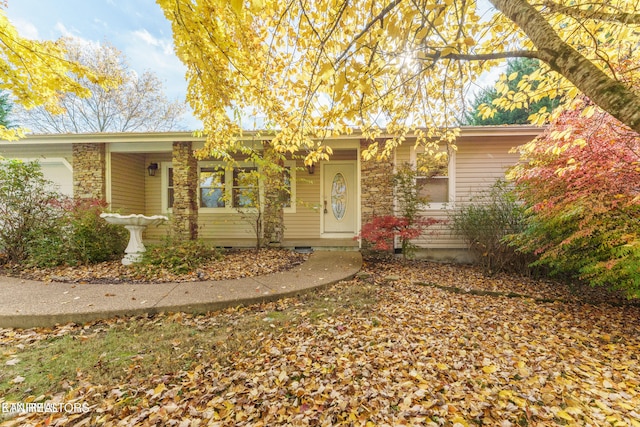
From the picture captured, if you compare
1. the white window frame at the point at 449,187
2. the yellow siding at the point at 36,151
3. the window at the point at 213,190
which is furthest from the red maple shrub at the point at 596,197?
the yellow siding at the point at 36,151

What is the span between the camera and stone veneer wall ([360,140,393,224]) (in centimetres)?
643

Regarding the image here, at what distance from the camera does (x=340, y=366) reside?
87.7 inches

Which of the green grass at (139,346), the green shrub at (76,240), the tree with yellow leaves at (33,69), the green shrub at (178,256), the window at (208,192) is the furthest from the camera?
the window at (208,192)

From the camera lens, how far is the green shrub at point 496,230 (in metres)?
5.31

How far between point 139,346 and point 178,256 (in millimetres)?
2949

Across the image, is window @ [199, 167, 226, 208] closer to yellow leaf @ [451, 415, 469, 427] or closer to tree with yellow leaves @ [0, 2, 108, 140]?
tree with yellow leaves @ [0, 2, 108, 140]

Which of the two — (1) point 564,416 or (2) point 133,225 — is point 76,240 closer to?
(2) point 133,225

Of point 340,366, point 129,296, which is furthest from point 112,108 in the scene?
point 340,366

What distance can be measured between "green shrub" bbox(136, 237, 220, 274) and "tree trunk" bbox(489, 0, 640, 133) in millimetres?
5390

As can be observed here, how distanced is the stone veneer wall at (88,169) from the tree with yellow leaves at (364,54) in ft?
15.1

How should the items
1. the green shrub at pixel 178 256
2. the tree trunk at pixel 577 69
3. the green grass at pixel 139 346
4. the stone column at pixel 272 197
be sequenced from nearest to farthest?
the tree trunk at pixel 577 69 < the green grass at pixel 139 346 < the green shrub at pixel 178 256 < the stone column at pixel 272 197

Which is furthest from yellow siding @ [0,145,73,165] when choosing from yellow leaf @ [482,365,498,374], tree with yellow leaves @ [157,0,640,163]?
yellow leaf @ [482,365,498,374]

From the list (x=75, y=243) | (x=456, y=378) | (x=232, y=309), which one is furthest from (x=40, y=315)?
(x=456, y=378)

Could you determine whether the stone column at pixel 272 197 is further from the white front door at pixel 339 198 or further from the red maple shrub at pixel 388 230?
the red maple shrub at pixel 388 230
